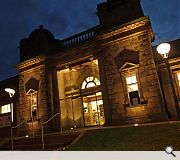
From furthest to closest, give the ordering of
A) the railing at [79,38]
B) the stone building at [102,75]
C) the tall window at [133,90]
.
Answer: the railing at [79,38], the tall window at [133,90], the stone building at [102,75]

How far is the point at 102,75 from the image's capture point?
14.6 metres

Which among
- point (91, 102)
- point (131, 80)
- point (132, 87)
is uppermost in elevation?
point (131, 80)

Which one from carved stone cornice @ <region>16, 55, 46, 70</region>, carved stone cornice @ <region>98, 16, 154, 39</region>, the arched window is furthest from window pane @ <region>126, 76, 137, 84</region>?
carved stone cornice @ <region>16, 55, 46, 70</region>

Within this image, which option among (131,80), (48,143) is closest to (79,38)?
(131,80)

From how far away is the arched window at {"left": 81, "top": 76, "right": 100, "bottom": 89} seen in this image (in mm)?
17984

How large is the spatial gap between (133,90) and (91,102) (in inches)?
223

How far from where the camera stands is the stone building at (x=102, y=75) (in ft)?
43.3

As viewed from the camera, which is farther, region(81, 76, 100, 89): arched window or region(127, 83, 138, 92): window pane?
region(81, 76, 100, 89): arched window

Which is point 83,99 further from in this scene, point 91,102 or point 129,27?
point 129,27

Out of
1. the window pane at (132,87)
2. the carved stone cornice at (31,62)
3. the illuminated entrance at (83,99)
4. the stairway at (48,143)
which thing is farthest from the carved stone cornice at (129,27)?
the stairway at (48,143)

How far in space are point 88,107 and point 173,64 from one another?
7.90 metres

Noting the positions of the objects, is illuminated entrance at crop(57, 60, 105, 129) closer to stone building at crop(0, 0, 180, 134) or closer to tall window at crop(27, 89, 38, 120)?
stone building at crop(0, 0, 180, 134)

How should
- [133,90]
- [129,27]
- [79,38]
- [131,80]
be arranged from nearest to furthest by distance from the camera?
[133,90] < [131,80] < [129,27] < [79,38]

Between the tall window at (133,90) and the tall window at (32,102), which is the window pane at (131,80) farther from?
the tall window at (32,102)
